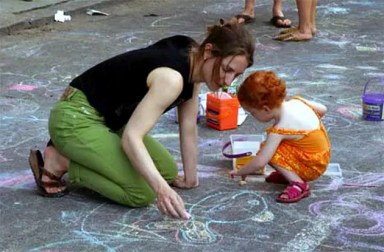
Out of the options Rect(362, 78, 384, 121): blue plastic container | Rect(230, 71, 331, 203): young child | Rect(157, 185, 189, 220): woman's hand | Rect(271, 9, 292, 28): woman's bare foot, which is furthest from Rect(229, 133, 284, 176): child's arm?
Rect(271, 9, 292, 28): woman's bare foot

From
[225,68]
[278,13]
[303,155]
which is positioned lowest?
[278,13]

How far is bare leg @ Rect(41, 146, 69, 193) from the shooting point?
338cm

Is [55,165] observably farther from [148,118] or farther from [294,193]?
[294,193]

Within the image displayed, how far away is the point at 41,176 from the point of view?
3.40 m

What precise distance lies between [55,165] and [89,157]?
23cm

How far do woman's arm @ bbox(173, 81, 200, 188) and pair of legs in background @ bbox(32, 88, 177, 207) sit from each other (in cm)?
12

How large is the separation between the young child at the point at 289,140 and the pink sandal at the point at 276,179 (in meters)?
0.06

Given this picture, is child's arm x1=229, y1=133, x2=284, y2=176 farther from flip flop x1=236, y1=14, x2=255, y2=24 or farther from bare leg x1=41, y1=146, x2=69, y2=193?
flip flop x1=236, y1=14, x2=255, y2=24

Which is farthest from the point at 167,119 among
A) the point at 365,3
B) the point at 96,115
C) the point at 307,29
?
the point at 365,3

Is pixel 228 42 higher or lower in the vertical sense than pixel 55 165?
higher

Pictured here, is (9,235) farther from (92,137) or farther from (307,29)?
(307,29)

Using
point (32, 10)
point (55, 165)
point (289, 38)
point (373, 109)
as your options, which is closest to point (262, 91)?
point (55, 165)

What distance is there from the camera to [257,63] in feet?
19.6

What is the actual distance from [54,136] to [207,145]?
3.42ft
